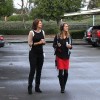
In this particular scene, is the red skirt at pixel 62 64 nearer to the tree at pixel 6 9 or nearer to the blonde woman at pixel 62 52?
the blonde woman at pixel 62 52

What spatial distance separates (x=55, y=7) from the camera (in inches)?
2026

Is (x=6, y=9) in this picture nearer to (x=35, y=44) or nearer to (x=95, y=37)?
(x=95, y=37)

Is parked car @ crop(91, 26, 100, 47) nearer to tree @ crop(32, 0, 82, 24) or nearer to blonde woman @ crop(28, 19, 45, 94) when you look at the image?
blonde woman @ crop(28, 19, 45, 94)

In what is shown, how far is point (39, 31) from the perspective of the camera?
10289 millimetres

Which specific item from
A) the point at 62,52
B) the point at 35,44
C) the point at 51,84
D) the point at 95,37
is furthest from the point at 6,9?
the point at 35,44

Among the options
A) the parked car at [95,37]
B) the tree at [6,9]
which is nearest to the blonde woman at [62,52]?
the parked car at [95,37]

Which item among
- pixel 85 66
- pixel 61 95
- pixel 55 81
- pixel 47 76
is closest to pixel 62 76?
pixel 61 95

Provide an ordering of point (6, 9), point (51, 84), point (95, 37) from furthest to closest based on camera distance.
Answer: point (6, 9) → point (95, 37) → point (51, 84)

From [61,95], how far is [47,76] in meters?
3.38

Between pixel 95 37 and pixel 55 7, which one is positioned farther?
pixel 55 7

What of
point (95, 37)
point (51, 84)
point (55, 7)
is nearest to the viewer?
point (51, 84)

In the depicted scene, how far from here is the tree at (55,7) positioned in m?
51.5

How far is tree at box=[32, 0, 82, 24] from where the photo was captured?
51469 mm

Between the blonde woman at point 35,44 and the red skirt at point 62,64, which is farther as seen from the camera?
the red skirt at point 62,64
